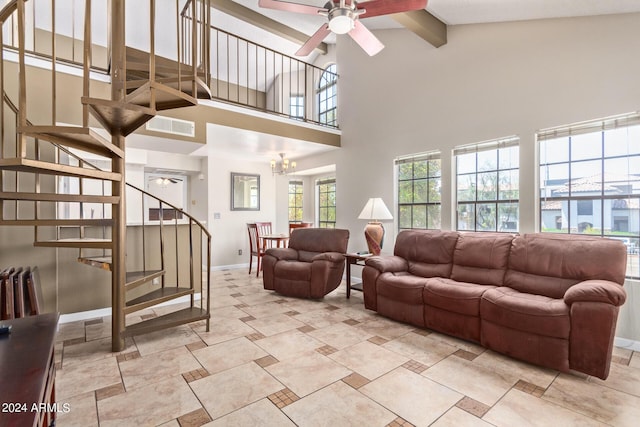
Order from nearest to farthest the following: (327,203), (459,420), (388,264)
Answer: (459,420)
(388,264)
(327,203)

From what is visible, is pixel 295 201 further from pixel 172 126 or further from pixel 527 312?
pixel 527 312

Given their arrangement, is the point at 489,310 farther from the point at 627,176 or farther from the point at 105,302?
the point at 105,302

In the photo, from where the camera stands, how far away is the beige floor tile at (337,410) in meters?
1.74

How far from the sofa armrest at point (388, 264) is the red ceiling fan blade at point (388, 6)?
2.47 metres

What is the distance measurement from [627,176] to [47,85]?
5569 mm

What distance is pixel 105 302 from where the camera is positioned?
3.64 meters

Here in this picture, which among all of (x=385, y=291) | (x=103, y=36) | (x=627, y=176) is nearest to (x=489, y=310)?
(x=385, y=291)

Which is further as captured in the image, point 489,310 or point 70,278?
point 70,278

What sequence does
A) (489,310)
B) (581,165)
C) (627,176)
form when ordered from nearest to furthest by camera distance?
(489,310) → (627,176) → (581,165)

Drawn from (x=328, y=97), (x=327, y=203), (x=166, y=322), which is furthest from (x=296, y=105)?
(x=166, y=322)

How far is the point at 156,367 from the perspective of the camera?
2.36m

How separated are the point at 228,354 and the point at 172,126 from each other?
9.30ft

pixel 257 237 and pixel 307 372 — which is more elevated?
pixel 257 237

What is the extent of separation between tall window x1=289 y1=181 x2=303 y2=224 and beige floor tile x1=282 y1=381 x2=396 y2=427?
19.2 feet
